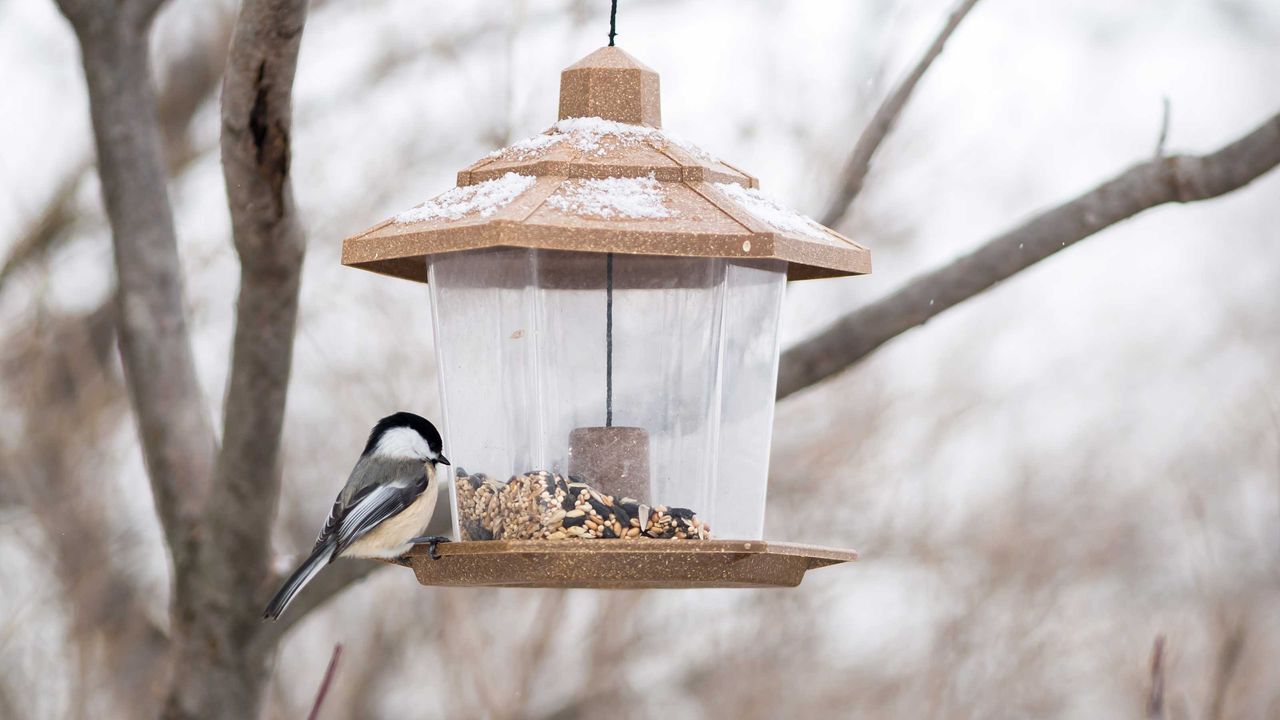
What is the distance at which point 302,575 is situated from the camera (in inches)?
134

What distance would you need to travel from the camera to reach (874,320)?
428 cm

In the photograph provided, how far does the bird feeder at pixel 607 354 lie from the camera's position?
3002 millimetres

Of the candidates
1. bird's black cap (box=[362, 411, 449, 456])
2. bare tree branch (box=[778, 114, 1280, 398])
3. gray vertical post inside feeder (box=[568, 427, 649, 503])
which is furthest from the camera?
bare tree branch (box=[778, 114, 1280, 398])

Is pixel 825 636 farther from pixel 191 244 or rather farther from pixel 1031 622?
pixel 191 244

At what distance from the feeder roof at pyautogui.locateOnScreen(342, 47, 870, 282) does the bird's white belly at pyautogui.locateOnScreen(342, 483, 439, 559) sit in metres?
0.62

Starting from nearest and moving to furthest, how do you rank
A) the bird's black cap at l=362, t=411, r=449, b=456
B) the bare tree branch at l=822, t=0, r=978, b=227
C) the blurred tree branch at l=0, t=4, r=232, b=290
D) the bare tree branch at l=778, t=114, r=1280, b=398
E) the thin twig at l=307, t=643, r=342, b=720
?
the thin twig at l=307, t=643, r=342, b=720
the bird's black cap at l=362, t=411, r=449, b=456
the bare tree branch at l=778, t=114, r=1280, b=398
the bare tree branch at l=822, t=0, r=978, b=227
the blurred tree branch at l=0, t=4, r=232, b=290

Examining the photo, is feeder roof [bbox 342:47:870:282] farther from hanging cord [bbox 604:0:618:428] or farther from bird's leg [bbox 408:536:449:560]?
bird's leg [bbox 408:536:449:560]

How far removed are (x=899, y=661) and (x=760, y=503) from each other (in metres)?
5.36

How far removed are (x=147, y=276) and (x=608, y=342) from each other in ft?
6.55

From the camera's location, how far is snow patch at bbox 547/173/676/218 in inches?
113

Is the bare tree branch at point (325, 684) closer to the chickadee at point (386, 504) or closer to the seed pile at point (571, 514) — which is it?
the seed pile at point (571, 514)

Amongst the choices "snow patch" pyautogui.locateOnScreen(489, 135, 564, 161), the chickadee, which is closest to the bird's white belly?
the chickadee

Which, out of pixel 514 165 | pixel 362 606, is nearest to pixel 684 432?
pixel 514 165

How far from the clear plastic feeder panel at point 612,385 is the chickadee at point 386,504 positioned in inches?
10.2
